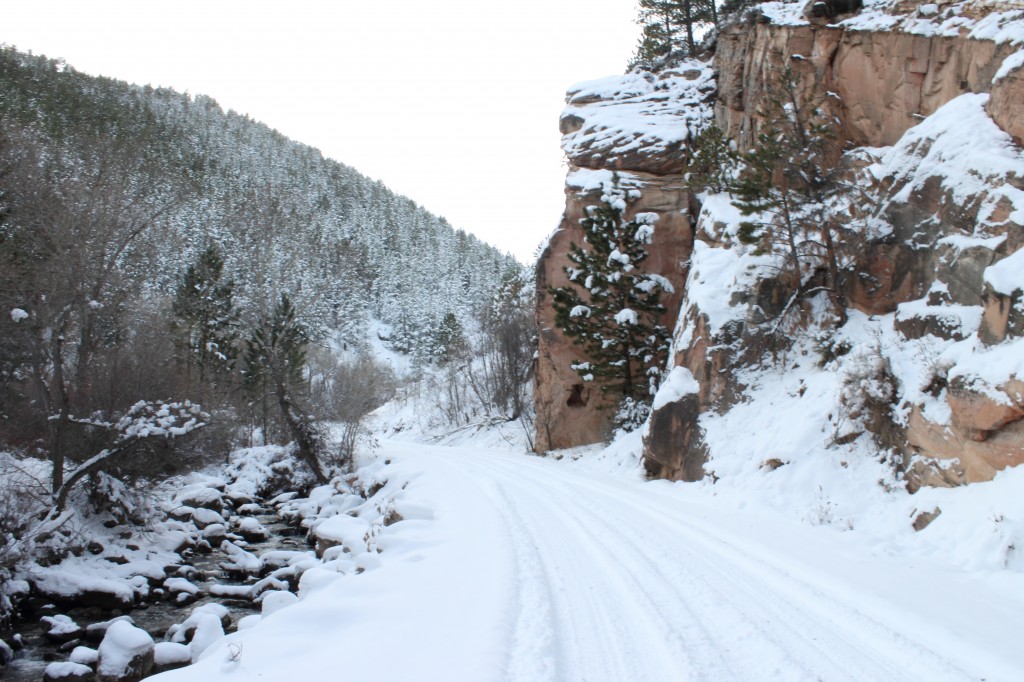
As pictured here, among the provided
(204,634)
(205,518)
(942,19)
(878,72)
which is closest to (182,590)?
(204,634)

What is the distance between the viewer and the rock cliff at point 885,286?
27.5ft

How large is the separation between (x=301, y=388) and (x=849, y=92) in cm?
2271

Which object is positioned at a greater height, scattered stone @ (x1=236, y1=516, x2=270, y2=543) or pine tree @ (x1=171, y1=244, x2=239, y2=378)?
pine tree @ (x1=171, y1=244, x2=239, y2=378)

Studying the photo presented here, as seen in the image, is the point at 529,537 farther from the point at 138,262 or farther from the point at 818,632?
the point at 138,262

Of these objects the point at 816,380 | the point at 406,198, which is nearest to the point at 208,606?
the point at 816,380

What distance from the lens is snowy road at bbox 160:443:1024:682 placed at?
428 centimetres

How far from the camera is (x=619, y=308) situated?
72.1ft


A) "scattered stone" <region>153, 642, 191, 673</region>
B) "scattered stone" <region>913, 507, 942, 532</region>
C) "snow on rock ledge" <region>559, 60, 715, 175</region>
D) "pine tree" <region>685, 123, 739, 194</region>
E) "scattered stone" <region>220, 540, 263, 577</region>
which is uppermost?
"snow on rock ledge" <region>559, 60, 715, 175</region>

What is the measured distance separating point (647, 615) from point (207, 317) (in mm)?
24436

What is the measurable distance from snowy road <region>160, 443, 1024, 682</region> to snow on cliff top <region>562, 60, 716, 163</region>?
20685 mm

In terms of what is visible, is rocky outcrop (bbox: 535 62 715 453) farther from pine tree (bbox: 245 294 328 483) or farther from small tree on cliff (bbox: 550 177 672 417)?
pine tree (bbox: 245 294 328 483)

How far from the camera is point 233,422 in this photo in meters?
22.6

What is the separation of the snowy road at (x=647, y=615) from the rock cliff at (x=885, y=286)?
261cm

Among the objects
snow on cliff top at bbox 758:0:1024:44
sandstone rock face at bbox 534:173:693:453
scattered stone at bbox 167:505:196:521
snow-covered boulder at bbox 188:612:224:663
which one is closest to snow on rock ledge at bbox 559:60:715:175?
sandstone rock face at bbox 534:173:693:453
